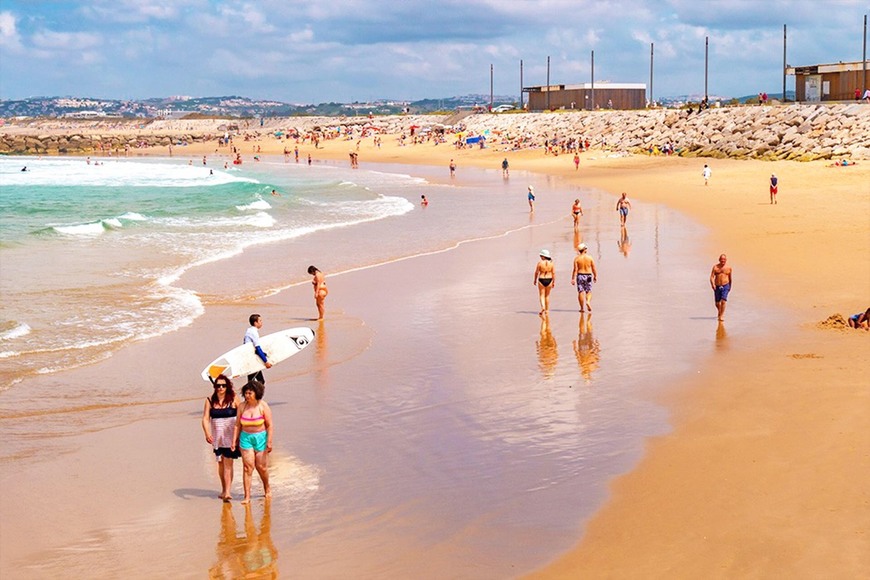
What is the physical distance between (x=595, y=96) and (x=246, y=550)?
89098 millimetres

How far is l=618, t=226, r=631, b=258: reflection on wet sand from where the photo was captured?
2402cm

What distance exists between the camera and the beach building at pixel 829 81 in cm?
5772

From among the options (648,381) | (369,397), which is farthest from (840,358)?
(369,397)

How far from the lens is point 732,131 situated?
5728 centimetres

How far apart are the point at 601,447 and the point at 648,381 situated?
8.60ft

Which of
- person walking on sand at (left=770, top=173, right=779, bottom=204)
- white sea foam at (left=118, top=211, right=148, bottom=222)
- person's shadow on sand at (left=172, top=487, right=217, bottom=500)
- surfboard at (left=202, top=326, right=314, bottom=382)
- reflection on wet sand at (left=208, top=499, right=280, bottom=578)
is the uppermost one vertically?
person walking on sand at (left=770, top=173, right=779, bottom=204)

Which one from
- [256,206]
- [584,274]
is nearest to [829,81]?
[256,206]

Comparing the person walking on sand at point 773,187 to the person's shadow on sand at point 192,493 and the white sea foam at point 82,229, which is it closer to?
the white sea foam at point 82,229

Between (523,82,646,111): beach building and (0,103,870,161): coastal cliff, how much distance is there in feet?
17.2

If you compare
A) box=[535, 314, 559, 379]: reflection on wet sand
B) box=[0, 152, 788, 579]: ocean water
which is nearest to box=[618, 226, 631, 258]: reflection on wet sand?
box=[0, 152, 788, 579]: ocean water

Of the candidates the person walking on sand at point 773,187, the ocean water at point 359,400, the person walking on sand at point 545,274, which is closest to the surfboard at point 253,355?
the ocean water at point 359,400

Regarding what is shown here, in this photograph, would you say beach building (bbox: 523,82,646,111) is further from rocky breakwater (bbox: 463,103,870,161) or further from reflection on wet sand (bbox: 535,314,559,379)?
reflection on wet sand (bbox: 535,314,559,379)

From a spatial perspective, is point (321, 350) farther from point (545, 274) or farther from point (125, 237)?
point (125, 237)

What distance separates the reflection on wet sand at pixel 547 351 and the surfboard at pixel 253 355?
10.2 ft
